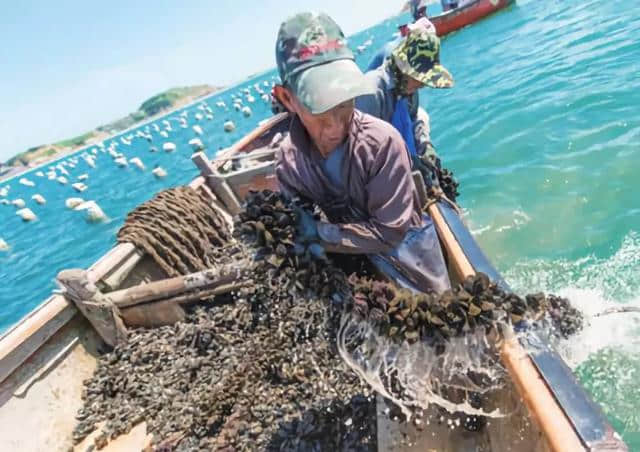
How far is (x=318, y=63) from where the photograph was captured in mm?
1700

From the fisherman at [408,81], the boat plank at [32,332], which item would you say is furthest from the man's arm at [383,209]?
the boat plank at [32,332]

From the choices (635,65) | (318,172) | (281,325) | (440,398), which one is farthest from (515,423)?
(635,65)

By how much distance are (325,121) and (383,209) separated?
0.48 m

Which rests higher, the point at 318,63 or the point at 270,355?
the point at 318,63

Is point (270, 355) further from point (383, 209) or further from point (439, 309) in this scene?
point (383, 209)

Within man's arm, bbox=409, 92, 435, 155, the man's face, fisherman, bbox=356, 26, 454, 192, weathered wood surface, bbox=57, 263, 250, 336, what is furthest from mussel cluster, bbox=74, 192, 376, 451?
man's arm, bbox=409, 92, 435, 155

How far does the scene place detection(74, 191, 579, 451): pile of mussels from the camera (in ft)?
6.50

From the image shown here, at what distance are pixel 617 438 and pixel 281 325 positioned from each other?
1.86 metres

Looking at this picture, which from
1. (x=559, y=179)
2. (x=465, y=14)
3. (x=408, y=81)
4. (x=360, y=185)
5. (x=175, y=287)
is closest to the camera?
(x=360, y=185)

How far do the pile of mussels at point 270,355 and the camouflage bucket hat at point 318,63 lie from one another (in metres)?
0.60

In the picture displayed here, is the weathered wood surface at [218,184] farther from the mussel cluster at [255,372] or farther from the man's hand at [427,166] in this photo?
the man's hand at [427,166]

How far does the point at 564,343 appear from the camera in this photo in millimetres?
2744

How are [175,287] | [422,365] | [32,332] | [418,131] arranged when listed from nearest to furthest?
[422,365] < [32,332] < [418,131] < [175,287]

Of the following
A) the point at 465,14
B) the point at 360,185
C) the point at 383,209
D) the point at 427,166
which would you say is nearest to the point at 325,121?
the point at 360,185
